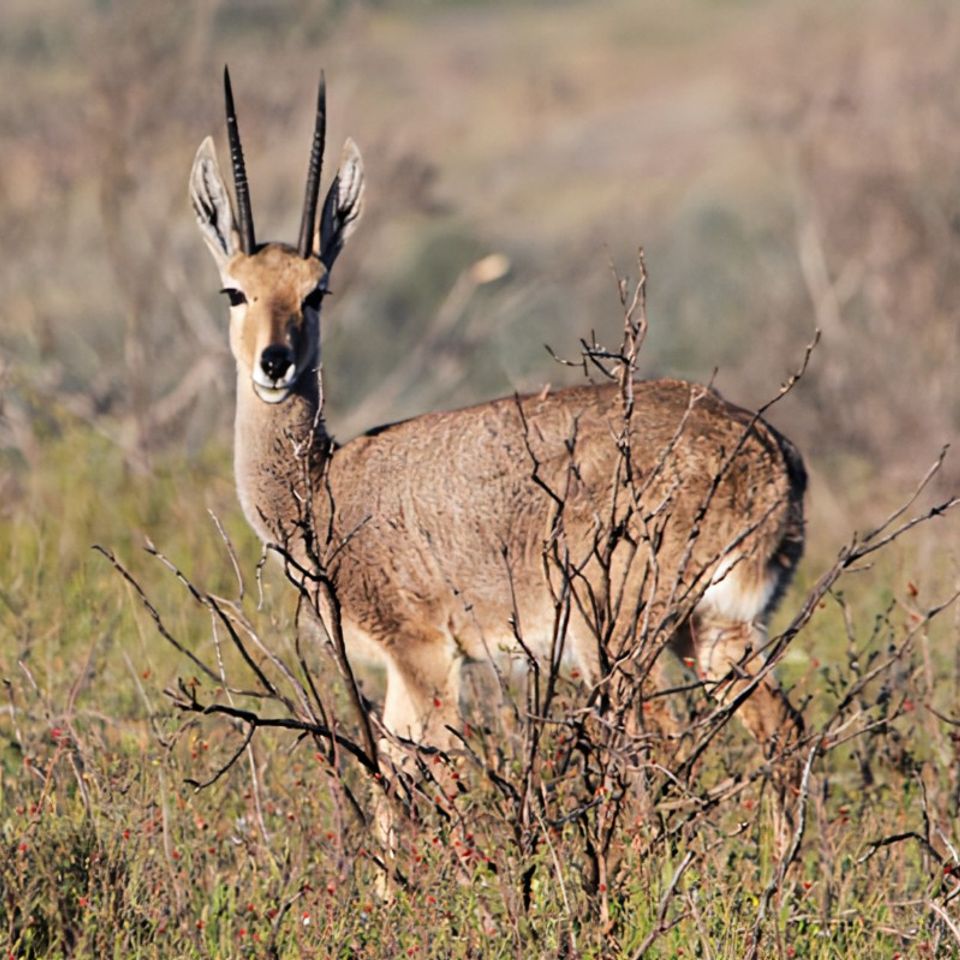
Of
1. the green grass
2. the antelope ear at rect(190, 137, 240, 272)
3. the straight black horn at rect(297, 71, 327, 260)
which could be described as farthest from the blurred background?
the green grass

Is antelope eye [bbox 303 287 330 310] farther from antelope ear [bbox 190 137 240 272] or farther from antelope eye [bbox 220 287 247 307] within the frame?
antelope ear [bbox 190 137 240 272]

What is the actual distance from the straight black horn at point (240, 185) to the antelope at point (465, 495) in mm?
12

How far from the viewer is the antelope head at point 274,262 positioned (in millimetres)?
6699

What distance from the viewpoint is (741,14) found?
217ft

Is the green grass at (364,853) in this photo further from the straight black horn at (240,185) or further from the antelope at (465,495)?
the straight black horn at (240,185)

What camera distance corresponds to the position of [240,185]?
22.3 feet

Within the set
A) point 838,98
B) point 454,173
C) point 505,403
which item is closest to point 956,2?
point 838,98

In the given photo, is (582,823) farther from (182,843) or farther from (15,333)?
(15,333)

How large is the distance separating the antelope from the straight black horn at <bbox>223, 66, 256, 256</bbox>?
12mm

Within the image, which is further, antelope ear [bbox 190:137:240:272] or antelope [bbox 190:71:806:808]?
antelope ear [bbox 190:137:240:272]

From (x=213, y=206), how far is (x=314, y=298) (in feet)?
2.01

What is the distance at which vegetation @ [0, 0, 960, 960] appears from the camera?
4.82 meters

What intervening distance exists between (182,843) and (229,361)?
770 centimetres

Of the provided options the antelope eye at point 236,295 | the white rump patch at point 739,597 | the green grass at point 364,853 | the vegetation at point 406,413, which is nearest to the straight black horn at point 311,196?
the antelope eye at point 236,295
